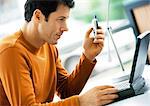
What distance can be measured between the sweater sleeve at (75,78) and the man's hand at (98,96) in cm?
34

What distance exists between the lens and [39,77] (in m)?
1.45

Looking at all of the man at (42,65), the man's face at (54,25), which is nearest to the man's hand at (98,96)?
the man at (42,65)

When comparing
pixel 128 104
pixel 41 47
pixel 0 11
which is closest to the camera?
pixel 128 104

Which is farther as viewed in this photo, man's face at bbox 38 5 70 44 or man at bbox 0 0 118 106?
man's face at bbox 38 5 70 44

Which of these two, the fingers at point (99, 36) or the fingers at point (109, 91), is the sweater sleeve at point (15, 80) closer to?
the fingers at point (109, 91)

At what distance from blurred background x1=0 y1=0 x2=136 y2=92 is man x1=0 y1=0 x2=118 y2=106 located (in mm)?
644

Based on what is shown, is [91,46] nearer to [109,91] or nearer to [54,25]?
[54,25]

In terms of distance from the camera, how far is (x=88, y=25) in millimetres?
2395

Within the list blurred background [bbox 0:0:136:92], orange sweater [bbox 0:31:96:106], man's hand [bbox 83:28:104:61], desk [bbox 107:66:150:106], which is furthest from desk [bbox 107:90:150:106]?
blurred background [bbox 0:0:136:92]

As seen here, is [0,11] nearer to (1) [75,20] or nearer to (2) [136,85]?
(1) [75,20]

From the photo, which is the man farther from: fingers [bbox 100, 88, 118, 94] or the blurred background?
the blurred background

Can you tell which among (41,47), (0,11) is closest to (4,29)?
(0,11)

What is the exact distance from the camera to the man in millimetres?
1262

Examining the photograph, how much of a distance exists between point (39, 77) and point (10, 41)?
0.71 feet
